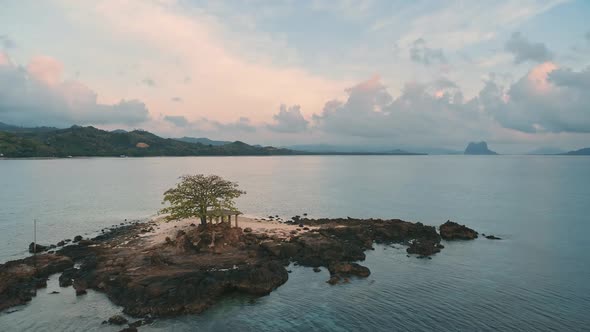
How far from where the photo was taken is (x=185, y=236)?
5409cm

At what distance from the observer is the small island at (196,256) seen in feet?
120

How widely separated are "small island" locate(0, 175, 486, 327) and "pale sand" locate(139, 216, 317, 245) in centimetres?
21

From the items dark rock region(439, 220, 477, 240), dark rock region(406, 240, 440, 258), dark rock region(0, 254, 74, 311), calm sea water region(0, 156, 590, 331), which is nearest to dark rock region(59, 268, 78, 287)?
calm sea water region(0, 156, 590, 331)

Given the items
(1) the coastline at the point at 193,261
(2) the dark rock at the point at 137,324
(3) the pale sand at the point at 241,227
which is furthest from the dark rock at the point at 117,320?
(3) the pale sand at the point at 241,227

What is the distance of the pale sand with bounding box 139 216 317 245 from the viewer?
6309 cm

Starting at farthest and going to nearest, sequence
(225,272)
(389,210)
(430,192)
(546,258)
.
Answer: (430,192) < (389,210) < (546,258) < (225,272)

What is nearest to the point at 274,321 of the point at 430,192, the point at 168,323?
the point at 168,323

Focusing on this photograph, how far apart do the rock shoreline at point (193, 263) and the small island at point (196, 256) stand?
0.11m

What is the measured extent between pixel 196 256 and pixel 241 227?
20.3 meters

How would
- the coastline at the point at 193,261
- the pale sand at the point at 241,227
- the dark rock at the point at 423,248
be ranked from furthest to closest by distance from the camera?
the pale sand at the point at 241,227 < the dark rock at the point at 423,248 < the coastline at the point at 193,261

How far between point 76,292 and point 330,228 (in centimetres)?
4195

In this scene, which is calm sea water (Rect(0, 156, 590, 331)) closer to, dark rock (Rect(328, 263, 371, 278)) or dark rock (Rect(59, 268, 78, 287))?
dark rock (Rect(59, 268, 78, 287))

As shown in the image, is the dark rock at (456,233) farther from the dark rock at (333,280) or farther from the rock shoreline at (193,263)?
the dark rock at (333,280)

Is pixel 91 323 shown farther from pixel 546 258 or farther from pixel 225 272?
pixel 546 258
